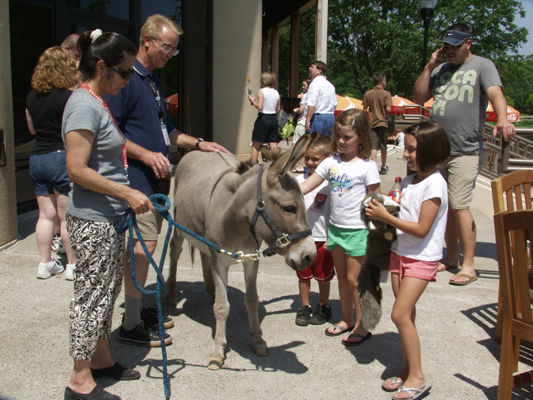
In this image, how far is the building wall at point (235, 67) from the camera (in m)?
12.4

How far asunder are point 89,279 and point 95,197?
477mm

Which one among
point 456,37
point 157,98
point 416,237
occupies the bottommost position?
point 416,237

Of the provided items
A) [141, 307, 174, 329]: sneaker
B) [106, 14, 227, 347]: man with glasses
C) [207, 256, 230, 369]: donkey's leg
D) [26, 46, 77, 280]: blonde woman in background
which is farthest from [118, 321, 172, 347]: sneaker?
[26, 46, 77, 280]: blonde woman in background

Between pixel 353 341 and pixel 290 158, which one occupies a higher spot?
pixel 290 158

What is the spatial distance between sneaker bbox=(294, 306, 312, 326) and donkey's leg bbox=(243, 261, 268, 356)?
536mm

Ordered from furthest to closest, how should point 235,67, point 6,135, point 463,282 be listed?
1. point 235,67
2. point 6,135
3. point 463,282

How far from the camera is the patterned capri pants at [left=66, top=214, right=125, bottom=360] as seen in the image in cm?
309

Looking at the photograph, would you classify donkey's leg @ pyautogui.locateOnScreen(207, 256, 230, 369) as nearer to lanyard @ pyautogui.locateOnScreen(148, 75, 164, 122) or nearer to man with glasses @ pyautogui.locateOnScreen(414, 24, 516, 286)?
lanyard @ pyautogui.locateOnScreen(148, 75, 164, 122)

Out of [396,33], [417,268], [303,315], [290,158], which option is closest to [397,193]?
[417,268]

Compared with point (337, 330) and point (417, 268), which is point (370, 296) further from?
point (337, 330)

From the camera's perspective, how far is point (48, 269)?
17.4ft

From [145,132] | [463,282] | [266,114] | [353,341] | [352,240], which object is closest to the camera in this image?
[145,132]

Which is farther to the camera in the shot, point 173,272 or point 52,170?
point 52,170

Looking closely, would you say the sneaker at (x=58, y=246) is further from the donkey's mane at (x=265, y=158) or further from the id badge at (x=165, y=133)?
the donkey's mane at (x=265, y=158)
